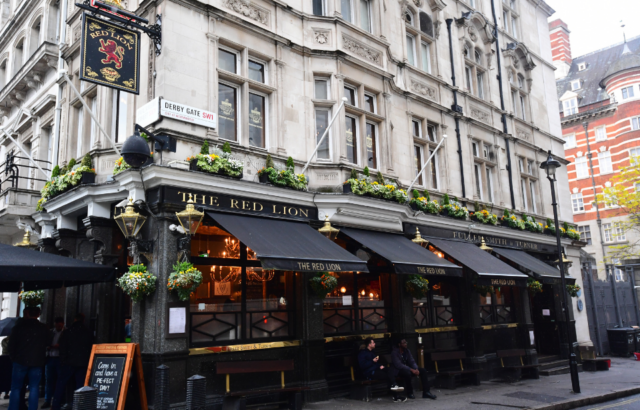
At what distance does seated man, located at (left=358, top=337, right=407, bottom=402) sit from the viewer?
40.0 feet

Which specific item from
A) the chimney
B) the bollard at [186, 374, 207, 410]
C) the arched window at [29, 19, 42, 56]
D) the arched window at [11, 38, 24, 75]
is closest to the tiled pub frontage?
the bollard at [186, 374, 207, 410]

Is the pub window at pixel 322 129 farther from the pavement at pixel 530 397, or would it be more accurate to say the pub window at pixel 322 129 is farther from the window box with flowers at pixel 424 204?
the pavement at pixel 530 397

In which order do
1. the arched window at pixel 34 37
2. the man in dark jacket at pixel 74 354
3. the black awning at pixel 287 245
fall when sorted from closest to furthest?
the black awning at pixel 287 245, the man in dark jacket at pixel 74 354, the arched window at pixel 34 37

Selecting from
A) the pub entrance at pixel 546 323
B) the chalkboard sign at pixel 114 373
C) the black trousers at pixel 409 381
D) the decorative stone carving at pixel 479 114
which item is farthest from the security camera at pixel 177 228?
the pub entrance at pixel 546 323

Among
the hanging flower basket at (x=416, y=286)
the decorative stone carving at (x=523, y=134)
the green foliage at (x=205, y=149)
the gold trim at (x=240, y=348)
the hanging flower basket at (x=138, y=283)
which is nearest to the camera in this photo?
the hanging flower basket at (x=138, y=283)

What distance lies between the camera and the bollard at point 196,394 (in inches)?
340

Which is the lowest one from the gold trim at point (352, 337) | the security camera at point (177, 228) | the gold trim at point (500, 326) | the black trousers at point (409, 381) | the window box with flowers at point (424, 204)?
the black trousers at point (409, 381)

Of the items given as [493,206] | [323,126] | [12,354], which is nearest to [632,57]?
[493,206]

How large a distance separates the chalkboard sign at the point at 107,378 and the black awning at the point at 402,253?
603cm

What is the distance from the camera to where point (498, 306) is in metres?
19.0

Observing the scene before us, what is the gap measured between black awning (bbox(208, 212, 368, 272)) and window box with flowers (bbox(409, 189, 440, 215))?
4.39 m

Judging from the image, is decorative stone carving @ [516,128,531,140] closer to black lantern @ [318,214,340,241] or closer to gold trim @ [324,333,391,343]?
gold trim @ [324,333,391,343]

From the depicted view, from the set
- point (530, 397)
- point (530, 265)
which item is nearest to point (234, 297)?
point (530, 397)

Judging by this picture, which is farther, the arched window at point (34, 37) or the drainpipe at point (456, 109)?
the drainpipe at point (456, 109)
